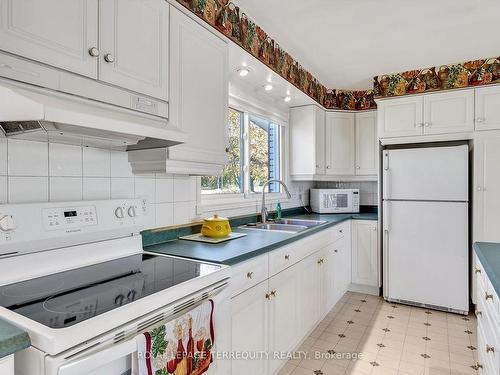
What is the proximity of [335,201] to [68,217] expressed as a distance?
2.95 meters

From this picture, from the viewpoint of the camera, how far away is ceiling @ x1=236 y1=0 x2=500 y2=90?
6.66ft

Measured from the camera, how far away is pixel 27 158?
1273 mm

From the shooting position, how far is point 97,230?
1.46 meters

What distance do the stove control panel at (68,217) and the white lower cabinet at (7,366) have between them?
2.07ft

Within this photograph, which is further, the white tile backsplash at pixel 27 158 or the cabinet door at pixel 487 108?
the cabinet door at pixel 487 108

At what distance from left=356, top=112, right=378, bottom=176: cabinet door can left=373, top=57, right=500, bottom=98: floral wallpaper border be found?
0.45 meters

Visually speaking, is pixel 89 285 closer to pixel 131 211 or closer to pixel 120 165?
pixel 131 211

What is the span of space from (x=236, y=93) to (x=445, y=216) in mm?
2217

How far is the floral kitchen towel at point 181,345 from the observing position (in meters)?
0.97

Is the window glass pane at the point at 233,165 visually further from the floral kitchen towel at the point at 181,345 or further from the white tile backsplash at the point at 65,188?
the floral kitchen towel at the point at 181,345

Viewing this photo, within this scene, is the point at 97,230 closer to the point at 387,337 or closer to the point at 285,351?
the point at 285,351

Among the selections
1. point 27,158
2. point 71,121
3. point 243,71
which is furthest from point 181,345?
point 243,71

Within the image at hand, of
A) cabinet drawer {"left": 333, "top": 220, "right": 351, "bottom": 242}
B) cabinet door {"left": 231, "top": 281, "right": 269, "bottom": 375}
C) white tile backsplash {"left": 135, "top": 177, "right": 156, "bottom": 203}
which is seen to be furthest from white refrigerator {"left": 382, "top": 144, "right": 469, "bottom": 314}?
white tile backsplash {"left": 135, "top": 177, "right": 156, "bottom": 203}

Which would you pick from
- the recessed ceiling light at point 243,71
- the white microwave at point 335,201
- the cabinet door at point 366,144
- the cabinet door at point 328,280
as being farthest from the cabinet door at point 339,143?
the recessed ceiling light at point 243,71
